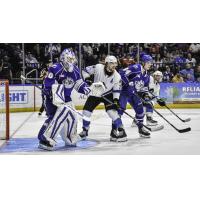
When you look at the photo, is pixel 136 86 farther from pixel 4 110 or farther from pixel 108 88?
pixel 4 110

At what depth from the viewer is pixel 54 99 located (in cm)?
398

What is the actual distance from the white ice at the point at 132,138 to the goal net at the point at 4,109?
0.42ft

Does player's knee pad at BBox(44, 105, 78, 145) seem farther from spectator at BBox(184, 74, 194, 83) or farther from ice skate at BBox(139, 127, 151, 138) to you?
spectator at BBox(184, 74, 194, 83)

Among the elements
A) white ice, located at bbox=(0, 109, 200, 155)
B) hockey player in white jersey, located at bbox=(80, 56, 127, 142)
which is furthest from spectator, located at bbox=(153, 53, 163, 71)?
hockey player in white jersey, located at bbox=(80, 56, 127, 142)

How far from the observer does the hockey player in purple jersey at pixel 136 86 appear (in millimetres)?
4824

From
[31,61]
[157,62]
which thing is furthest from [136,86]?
[157,62]

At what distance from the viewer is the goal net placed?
4.59 meters

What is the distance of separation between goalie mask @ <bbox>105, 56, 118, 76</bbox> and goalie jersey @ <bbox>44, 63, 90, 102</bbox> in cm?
37

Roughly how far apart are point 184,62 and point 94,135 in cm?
328

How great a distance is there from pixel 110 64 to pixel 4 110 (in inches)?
50.6

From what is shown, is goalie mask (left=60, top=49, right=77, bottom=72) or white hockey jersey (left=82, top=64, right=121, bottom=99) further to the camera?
white hockey jersey (left=82, top=64, right=121, bottom=99)

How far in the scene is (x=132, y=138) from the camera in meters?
4.81
